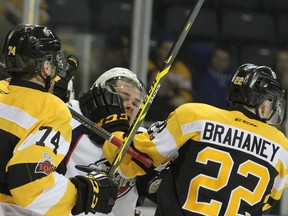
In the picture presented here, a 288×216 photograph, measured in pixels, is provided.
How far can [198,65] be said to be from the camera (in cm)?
588

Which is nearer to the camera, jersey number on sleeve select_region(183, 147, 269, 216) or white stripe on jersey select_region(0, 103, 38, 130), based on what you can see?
white stripe on jersey select_region(0, 103, 38, 130)

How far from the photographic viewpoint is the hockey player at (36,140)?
2357mm

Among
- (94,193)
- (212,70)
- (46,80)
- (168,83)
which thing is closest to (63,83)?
(46,80)

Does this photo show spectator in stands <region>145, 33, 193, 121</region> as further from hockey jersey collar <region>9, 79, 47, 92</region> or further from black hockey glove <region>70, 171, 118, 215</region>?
hockey jersey collar <region>9, 79, 47, 92</region>

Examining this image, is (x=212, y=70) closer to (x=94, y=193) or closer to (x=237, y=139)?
(x=237, y=139)

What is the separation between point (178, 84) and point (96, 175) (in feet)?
10.7

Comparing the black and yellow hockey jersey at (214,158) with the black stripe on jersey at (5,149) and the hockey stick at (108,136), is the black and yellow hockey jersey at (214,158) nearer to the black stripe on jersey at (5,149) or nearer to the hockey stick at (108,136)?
the hockey stick at (108,136)

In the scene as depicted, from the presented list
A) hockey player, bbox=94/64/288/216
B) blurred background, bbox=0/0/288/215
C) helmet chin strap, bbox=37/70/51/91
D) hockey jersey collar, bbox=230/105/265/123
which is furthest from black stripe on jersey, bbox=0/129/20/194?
blurred background, bbox=0/0/288/215

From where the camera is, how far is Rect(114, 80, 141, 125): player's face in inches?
125

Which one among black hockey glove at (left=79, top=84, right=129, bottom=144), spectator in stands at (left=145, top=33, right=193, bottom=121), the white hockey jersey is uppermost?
black hockey glove at (left=79, top=84, right=129, bottom=144)

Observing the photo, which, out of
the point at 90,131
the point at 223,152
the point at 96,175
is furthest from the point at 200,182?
the point at 90,131

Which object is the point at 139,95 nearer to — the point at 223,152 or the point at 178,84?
the point at 223,152

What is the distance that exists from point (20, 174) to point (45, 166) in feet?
0.28

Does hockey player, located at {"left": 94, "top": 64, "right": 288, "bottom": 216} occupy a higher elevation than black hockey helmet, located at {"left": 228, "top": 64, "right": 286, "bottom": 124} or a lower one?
lower
